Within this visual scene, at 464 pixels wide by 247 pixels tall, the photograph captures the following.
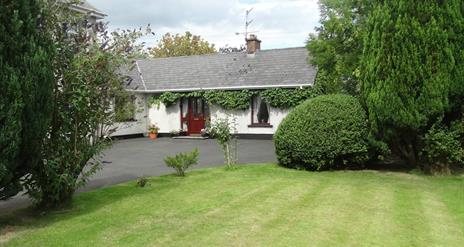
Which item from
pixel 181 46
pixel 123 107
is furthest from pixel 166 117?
pixel 181 46

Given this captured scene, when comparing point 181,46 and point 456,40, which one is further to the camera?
point 181,46

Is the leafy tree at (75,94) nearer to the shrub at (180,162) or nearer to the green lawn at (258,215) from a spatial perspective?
the green lawn at (258,215)

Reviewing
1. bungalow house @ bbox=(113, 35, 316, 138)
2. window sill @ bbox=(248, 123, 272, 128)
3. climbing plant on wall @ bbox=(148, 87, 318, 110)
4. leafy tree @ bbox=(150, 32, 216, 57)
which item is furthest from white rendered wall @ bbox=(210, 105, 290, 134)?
leafy tree @ bbox=(150, 32, 216, 57)

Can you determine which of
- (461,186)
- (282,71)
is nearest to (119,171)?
(461,186)

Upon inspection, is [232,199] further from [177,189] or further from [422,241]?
[422,241]

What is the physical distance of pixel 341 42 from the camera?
47.7 feet

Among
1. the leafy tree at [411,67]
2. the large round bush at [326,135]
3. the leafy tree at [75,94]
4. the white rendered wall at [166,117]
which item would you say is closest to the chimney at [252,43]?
the white rendered wall at [166,117]

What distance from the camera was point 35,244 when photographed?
5.79 meters

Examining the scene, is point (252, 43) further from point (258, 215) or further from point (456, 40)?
point (258, 215)

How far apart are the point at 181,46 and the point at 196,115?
92.5 ft

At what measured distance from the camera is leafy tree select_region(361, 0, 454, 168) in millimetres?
10281

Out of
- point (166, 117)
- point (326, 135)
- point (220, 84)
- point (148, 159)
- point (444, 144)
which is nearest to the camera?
point (444, 144)

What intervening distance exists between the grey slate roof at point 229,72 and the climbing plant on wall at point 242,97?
12.3 inches

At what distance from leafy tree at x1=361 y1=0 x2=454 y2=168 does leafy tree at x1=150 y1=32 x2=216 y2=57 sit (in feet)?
139
